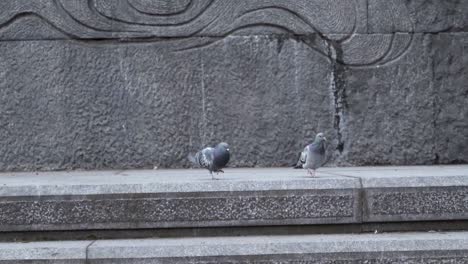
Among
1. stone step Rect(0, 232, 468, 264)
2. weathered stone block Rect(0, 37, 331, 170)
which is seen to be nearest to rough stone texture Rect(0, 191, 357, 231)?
stone step Rect(0, 232, 468, 264)

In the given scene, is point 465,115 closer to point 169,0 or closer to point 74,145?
point 169,0

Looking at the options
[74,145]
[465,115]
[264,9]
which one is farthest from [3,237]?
[465,115]

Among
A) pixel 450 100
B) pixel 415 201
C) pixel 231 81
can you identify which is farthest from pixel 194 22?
pixel 415 201

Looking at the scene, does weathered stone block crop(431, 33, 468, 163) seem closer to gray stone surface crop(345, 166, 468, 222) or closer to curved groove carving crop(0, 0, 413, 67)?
curved groove carving crop(0, 0, 413, 67)

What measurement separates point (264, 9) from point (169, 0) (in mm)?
778

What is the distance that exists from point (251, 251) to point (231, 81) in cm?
239

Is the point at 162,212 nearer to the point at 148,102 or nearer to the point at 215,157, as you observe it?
the point at 215,157

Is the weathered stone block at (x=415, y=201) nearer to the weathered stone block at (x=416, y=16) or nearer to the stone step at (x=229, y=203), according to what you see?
the stone step at (x=229, y=203)

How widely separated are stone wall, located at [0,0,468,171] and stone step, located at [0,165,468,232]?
1710 millimetres

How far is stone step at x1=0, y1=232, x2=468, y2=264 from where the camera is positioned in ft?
13.1

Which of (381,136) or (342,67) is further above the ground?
(342,67)

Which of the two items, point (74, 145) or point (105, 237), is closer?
point (105, 237)

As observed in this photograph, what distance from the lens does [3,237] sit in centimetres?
428

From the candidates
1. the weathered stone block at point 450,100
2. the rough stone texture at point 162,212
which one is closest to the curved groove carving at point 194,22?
the weathered stone block at point 450,100
